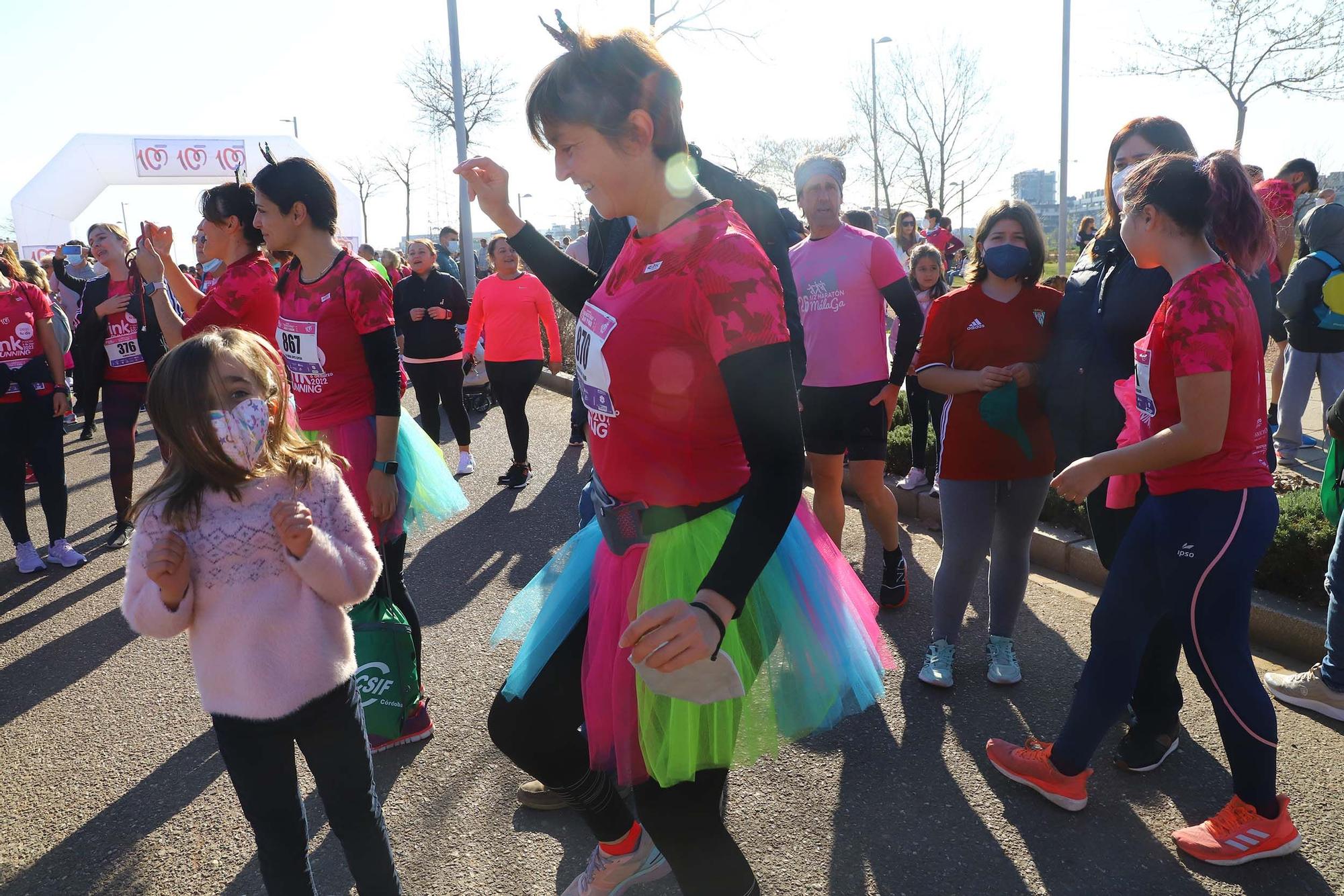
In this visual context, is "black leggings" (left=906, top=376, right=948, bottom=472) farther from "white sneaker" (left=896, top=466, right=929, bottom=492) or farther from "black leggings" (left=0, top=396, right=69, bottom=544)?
"black leggings" (left=0, top=396, right=69, bottom=544)

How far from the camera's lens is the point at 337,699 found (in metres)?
2.15

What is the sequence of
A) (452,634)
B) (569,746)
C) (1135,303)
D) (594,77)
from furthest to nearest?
(452,634) → (1135,303) → (569,746) → (594,77)

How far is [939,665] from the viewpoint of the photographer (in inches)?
144

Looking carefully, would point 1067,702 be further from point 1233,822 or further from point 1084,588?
point 1084,588

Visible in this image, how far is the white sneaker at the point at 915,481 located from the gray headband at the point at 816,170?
2601mm

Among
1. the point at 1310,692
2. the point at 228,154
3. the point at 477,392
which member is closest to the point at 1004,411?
the point at 1310,692

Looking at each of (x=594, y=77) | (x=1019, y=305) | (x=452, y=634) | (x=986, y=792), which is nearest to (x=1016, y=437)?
(x=1019, y=305)

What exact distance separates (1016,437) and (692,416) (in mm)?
2167

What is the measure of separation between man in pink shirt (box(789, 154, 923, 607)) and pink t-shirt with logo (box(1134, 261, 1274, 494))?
1.76 m

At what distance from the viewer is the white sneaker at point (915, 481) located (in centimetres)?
626

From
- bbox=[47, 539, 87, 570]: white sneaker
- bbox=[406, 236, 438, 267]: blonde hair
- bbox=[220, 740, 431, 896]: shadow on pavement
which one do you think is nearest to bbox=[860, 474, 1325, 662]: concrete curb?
bbox=[220, 740, 431, 896]: shadow on pavement

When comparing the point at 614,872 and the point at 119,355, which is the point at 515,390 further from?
the point at 614,872

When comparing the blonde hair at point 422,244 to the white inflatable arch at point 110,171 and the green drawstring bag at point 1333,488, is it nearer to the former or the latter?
the green drawstring bag at point 1333,488

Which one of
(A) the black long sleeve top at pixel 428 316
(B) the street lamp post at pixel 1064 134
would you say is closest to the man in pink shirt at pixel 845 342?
(A) the black long sleeve top at pixel 428 316
